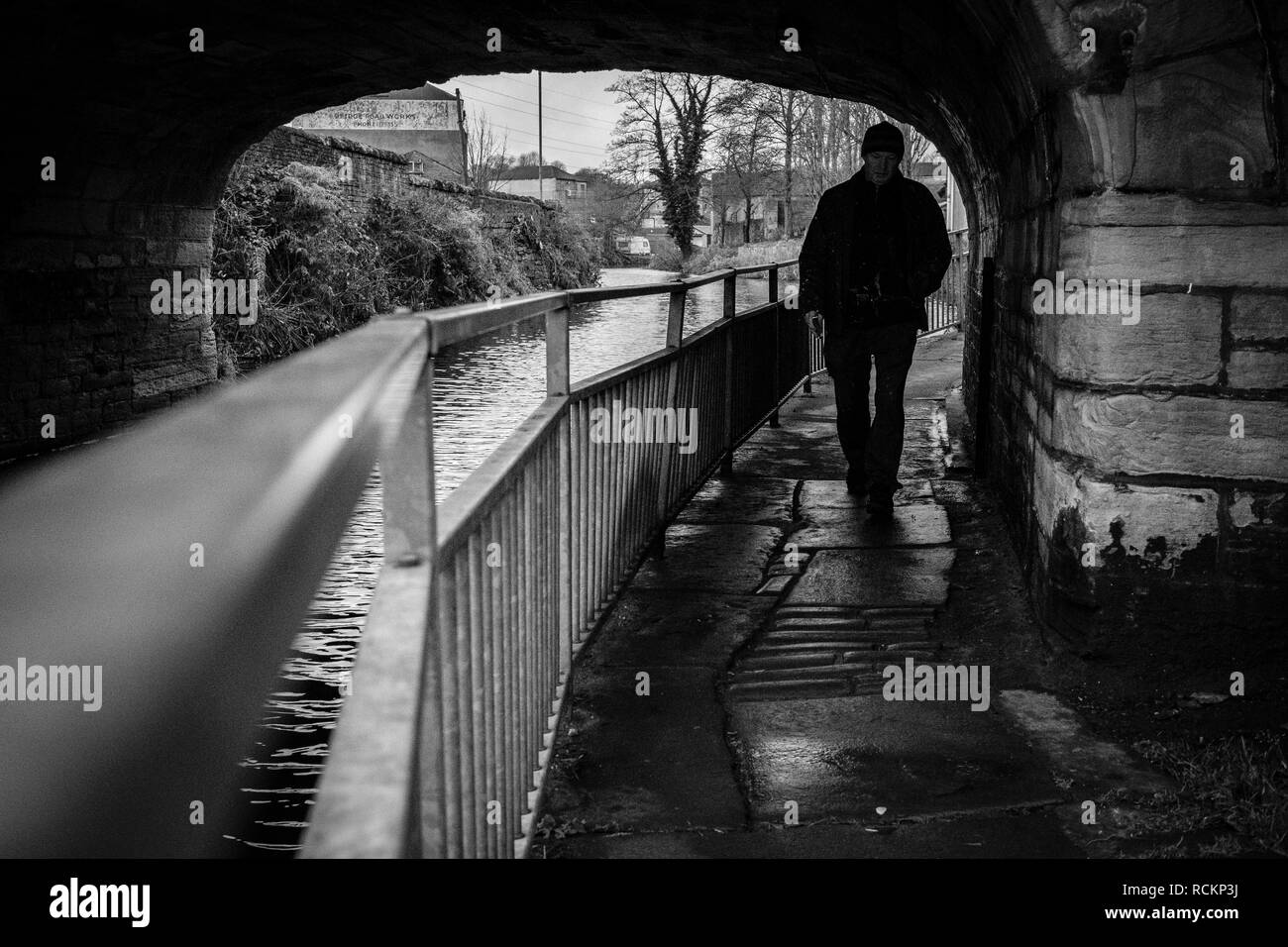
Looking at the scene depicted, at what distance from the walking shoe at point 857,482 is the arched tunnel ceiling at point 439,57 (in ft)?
6.21

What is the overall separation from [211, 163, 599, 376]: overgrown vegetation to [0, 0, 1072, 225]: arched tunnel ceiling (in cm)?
410

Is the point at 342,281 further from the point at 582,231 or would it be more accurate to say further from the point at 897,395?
the point at 582,231

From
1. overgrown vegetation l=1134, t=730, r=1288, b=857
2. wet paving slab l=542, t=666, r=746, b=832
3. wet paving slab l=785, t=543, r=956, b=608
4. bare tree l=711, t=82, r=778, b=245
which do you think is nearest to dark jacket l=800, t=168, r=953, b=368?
wet paving slab l=785, t=543, r=956, b=608

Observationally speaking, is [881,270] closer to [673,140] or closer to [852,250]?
[852,250]

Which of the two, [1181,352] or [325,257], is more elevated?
[325,257]

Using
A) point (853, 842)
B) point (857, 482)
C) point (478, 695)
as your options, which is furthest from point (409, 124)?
point (478, 695)

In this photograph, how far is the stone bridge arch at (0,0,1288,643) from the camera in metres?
3.68

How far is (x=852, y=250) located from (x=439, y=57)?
427cm

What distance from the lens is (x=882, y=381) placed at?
620 cm

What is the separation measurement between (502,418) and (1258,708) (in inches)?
281

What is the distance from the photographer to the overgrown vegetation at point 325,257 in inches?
600

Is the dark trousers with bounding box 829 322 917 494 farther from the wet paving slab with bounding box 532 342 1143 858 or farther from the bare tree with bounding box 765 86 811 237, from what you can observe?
the bare tree with bounding box 765 86 811 237
